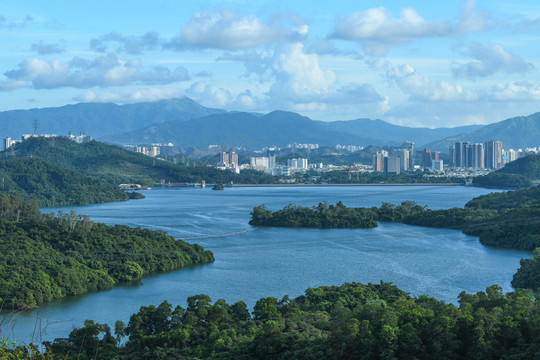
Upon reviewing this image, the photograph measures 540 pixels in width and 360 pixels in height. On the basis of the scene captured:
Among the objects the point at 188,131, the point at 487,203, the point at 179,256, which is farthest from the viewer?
the point at 188,131

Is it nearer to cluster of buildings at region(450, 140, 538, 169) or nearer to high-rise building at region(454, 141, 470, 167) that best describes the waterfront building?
cluster of buildings at region(450, 140, 538, 169)

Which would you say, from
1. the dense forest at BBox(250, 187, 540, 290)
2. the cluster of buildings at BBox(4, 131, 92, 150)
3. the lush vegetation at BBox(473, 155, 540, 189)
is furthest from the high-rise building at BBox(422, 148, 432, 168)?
the dense forest at BBox(250, 187, 540, 290)

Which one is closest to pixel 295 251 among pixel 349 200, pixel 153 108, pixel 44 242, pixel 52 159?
pixel 44 242

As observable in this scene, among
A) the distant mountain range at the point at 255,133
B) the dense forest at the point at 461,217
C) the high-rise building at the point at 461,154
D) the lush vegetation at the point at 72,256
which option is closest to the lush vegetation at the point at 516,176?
the dense forest at the point at 461,217

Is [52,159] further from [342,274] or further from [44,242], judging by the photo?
[342,274]

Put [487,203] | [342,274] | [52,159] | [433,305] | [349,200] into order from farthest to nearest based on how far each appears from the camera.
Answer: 1. [52,159]
2. [349,200]
3. [487,203]
4. [342,274]
5. [433,305]

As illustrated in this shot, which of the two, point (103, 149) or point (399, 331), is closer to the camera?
point (399, 331)

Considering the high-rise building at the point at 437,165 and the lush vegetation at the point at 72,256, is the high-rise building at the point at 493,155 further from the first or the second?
the lush vegetation at the point at 72,256
